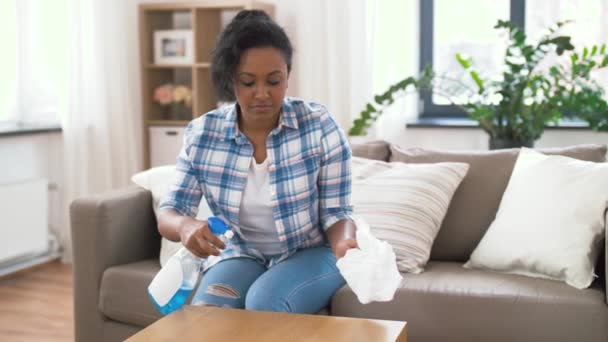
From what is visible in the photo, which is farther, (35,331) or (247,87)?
(35,331)

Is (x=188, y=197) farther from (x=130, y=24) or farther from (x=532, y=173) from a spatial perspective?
(x=130, y=24)

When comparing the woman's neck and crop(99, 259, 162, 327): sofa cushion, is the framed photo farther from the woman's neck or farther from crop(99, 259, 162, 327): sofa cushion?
the woman's neck

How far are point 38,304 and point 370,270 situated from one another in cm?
228

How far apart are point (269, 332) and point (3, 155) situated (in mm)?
2726

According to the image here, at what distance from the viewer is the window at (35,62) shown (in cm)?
416

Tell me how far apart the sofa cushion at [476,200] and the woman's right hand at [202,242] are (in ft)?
3.55

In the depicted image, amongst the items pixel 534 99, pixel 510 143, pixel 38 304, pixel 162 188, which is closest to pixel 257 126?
pixel 162 188

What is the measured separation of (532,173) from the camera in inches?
101

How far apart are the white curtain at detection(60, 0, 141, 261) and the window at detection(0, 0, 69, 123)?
8 cm

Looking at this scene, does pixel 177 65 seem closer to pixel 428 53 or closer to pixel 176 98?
pixel 176 98

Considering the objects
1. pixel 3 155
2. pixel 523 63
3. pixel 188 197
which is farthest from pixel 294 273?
pixel 3 155

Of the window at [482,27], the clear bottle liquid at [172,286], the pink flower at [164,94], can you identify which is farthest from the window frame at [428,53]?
the clear bottle liquid at [172,286]

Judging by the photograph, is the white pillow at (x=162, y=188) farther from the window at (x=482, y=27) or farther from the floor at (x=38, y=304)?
the window at (x=482, y=27)

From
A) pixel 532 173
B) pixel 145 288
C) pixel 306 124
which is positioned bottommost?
pixel 145 288
